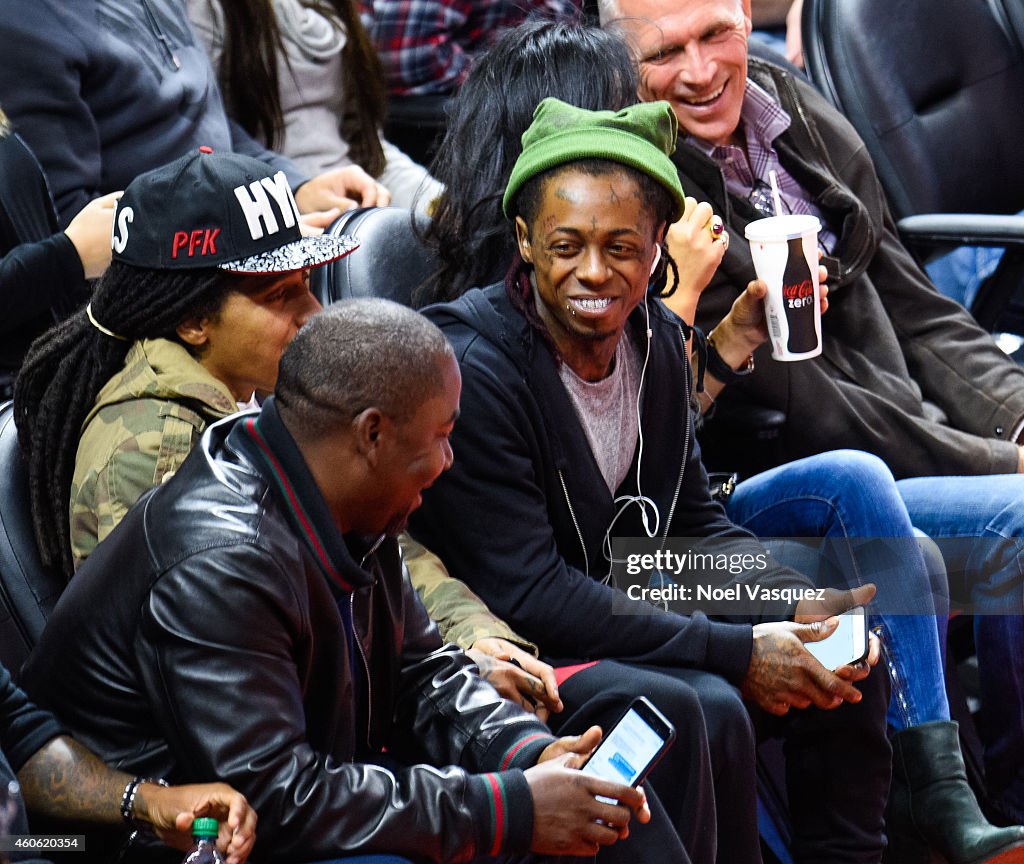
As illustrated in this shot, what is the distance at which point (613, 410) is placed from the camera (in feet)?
7.79

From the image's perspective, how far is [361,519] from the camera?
178 centimetres

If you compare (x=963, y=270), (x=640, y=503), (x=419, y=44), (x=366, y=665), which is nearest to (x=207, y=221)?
(x=366, y=665)

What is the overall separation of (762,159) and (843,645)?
3.72ft

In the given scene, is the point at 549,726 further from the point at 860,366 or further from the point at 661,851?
the point at 860,366

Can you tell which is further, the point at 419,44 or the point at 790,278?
the point at 419,44

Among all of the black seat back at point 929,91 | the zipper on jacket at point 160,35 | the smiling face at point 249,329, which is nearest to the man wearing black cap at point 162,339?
the smiling face at point 249,329

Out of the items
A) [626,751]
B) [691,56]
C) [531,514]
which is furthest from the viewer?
[691,56]

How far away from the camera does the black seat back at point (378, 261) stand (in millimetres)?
2566

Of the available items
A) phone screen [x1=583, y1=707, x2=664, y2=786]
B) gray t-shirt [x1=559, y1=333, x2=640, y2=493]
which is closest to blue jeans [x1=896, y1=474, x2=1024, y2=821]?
gray t-shirt [x1=559, y1=333, x2=640, y2=493]

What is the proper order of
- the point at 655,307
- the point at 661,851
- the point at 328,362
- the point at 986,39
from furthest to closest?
the point at 986,39
the point at 655,307
the point at 661,851
the point at 328,362

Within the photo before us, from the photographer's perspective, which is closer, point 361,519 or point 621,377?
point 361,519

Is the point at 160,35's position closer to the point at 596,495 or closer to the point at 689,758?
the point at 596,495

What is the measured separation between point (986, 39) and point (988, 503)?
5.35 feet

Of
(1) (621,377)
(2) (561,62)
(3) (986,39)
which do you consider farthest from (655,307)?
(3) (986,39)
